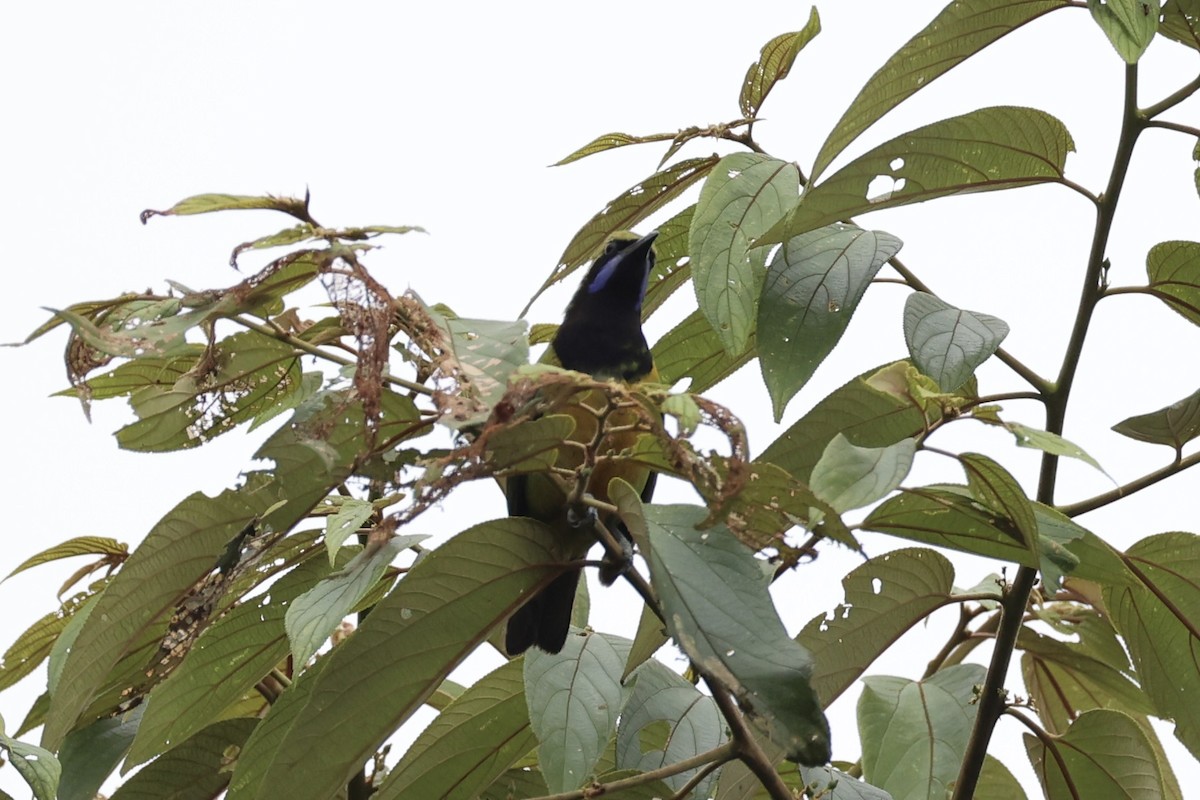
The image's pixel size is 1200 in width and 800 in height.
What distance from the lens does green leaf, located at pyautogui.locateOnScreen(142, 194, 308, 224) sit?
131 centimetres

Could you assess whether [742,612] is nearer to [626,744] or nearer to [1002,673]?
[1002,673]

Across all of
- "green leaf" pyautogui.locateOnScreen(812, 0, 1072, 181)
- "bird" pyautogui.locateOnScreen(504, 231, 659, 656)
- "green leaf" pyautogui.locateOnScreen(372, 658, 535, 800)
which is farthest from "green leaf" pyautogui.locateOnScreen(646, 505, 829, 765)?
"green leaf" pyautogui.locateOnScreen(372, 658, 535, 800)

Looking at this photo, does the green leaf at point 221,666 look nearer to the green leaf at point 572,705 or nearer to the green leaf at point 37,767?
the green leaf at point 37,767

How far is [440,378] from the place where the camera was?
127 cm

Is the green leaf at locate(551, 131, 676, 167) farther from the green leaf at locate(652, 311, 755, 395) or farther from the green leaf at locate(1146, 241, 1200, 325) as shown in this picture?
the green leaf at locate(1146, 241, 1200, 325)

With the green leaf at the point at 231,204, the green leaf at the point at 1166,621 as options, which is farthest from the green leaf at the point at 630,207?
the green leaf at the point at 1166,621

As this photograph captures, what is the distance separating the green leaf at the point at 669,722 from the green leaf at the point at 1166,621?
67 centimetres

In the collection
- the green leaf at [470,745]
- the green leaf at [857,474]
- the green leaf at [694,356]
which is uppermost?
the green leaf at [694,356]

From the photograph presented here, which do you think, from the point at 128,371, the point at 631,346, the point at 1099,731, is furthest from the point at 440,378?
the point at 631,346

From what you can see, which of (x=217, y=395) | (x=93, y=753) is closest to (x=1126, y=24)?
(x=217, y=395)

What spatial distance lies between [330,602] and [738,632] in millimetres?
571

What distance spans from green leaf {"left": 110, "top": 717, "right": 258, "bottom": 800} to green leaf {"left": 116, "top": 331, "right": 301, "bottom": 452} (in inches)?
21.3

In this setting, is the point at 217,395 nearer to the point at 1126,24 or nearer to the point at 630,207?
the point at 630,207

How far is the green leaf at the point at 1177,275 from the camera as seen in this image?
1.84 metres
